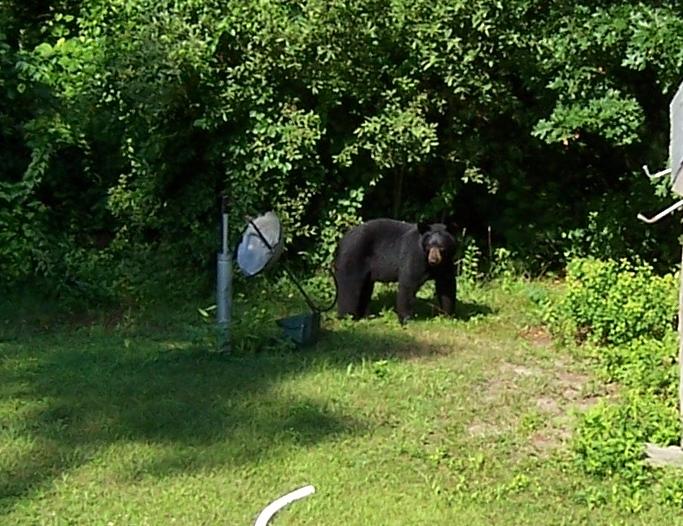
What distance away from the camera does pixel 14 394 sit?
6629 mm

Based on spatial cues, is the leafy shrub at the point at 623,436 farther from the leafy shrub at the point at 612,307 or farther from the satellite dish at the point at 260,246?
the satellite dish at the point at 260,246

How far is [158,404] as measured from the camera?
6293mm

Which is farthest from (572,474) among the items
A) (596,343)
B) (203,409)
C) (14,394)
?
(14,394)

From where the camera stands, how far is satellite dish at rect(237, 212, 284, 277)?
7.20 metres

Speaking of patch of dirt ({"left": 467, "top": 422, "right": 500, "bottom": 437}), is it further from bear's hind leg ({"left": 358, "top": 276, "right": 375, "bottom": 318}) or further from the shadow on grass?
bear's hind leg ({"left": 358, "top": 276, "right": 375, "bottom": 318})

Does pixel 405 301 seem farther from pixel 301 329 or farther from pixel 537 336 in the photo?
pixel 301 329

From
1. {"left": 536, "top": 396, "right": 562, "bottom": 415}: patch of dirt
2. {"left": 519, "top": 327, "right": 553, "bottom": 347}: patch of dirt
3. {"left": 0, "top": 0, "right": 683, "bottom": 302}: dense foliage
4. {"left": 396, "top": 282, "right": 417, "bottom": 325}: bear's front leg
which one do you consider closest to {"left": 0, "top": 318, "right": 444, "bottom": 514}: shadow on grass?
{"left": 396, "top": 282, "right": 417, "bottom": 325}: bear's front leg

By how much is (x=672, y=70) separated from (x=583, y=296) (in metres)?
1.84

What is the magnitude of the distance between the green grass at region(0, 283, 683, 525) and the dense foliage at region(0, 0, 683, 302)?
178 cm

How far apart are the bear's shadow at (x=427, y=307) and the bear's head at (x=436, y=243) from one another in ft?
2.06

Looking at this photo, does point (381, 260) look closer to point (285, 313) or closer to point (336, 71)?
point (285, 313)

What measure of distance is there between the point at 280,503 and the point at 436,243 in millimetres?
3614

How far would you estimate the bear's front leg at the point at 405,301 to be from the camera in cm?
841

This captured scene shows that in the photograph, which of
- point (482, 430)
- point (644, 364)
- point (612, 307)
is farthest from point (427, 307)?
point (482, 430)
